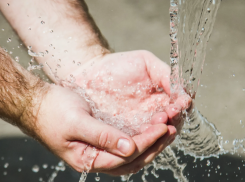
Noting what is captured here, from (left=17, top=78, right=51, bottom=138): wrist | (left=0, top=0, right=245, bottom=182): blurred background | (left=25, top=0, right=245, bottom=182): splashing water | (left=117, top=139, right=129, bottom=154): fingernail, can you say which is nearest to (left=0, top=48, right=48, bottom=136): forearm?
(left=17, top=78, right=51, bottom=138): wrist

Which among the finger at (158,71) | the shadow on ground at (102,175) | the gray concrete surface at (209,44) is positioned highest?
the finger at (158,71)

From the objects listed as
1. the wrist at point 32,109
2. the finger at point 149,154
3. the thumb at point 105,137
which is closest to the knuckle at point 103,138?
the thumb at point 105,137

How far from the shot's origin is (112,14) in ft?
5.98

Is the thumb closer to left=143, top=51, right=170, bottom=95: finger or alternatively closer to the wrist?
the wrist

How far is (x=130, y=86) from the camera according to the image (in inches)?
43.4

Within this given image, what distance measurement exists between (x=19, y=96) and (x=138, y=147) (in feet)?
1.42

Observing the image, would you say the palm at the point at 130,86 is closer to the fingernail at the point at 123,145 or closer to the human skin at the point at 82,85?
the human skin at the point at 82,85

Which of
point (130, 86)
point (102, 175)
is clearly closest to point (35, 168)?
point (102, 175)

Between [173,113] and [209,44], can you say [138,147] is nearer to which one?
[173,113]

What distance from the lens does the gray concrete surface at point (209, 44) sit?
5.09ft

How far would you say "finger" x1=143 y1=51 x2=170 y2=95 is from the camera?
1.02 m

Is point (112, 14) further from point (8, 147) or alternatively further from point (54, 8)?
point (8, 147)

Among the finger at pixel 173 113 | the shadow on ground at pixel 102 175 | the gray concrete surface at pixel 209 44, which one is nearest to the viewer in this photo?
the finger at pixel 173 113

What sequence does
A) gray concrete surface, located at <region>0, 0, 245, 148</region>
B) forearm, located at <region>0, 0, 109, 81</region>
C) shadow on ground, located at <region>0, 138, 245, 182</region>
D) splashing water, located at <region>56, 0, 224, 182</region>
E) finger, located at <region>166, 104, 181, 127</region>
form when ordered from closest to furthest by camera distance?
finger, located at <region>166, 104, 181, 127</region>
splashing water, located at <region>56, 0, 224, 182</region>
forearm, located at <region>0, 0, 109, 81</region>
shadow on ground, located at <region>0, 138, 245, 182</region>
gray concrete surface, located at <region>0, 0, 245, 148</region>
